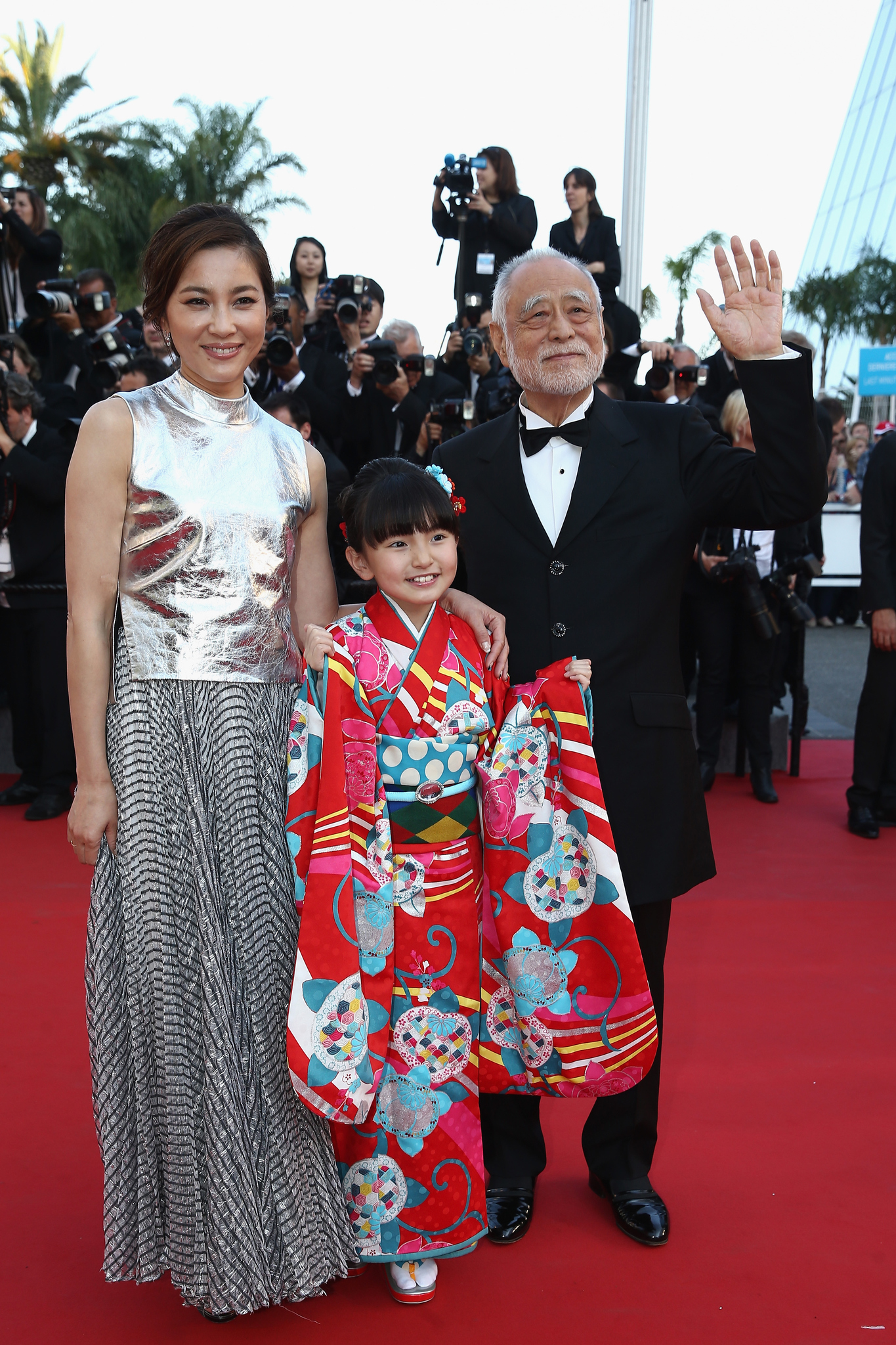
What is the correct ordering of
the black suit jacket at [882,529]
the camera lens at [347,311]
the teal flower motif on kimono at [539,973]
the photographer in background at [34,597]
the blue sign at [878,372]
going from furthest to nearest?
the blue sign at [878,372], the camera lens at [347,311], the photographer in background at [34,597], the black suit jacket at [882,529], the teal flower motif on kimono at [539,973]

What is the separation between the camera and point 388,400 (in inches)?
213

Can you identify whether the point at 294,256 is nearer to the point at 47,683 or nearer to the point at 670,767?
the point at 47,683

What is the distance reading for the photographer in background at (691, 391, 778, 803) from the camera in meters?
4.99

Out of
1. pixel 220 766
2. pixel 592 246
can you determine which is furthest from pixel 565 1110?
pixel 592 246

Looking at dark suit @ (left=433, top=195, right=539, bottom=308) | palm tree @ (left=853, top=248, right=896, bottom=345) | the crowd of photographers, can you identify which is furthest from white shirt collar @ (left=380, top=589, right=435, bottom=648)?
palm tree @ (left=853, top=248, right=896, bottom=345)

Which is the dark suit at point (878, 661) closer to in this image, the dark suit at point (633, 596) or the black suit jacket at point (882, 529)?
the black suit jacket at point (882, 529)

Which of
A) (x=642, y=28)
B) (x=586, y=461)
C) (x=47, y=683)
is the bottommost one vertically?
(x=47, y=683)

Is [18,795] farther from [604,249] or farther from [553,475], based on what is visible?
[604,249]

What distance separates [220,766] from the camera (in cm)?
182

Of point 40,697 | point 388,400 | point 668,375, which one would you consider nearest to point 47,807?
point 40,697

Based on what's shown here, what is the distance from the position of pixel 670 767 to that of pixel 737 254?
0.90 meters

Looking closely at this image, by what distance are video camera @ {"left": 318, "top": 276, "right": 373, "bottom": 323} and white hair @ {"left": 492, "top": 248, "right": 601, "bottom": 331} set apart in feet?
10.9

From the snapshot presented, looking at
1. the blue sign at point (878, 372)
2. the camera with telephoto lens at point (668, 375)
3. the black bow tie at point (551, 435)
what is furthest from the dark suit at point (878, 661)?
the blue sign at point (878, 372)

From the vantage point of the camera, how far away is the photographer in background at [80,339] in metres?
5.27
